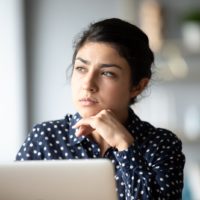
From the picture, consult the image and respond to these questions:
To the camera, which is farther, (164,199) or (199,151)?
(199,151)

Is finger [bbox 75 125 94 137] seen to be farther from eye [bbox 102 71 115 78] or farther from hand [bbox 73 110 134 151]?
eye [bbox 102 71 115 78]

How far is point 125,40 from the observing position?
1688 millimetres

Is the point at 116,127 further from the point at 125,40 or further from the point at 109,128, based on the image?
the point at 125,40

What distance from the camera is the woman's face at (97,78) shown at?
5.21 feet

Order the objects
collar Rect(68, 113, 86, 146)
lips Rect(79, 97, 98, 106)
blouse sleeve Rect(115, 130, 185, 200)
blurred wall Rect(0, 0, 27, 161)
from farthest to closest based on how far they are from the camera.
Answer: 1. blurred wall Rect(0, 0, 27, 161)
2. collar Rect(68, 113, 86, 146)
3. lips Rect(79, 97, 98, 106)
4. blouse sleeve Rect(115, 130, 185, 200)

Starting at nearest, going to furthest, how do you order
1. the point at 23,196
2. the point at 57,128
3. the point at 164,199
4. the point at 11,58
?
the point at 23,196 < the point at 164,199 < the point at 57,128 < the point at 11,58

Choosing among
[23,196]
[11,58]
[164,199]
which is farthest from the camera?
[11,58]

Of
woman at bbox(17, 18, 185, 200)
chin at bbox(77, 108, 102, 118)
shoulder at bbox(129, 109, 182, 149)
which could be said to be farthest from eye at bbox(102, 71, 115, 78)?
shoulder at bbox(129, 109, 182, 149)

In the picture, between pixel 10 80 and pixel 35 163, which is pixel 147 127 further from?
pixel 10 80

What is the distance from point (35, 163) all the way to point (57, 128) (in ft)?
2.41

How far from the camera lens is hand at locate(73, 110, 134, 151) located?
1.48 metres

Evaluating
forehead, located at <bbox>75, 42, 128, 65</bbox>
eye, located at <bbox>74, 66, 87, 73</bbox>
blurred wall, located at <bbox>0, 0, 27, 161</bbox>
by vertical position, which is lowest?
blurred wall, located at <bbox>0, 0, 27, 161</bbox>

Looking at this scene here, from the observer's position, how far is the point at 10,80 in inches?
146

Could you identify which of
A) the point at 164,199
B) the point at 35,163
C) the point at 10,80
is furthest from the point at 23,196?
the point at 10,80
